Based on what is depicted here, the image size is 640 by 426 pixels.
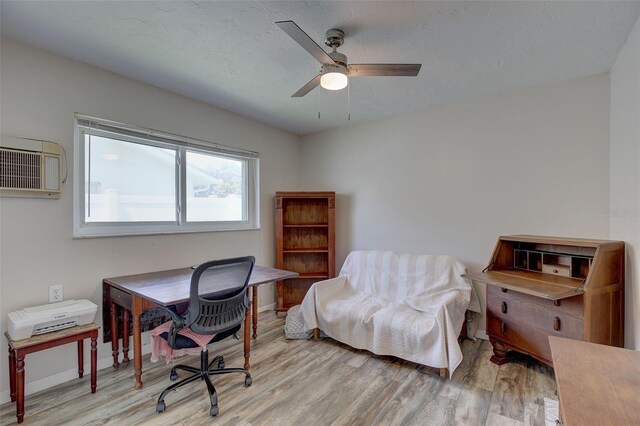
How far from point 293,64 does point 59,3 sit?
142 centimetres

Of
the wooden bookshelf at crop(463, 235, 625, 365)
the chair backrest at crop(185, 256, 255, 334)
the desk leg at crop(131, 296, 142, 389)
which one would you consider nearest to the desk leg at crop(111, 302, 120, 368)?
the desk leg at crop(131, 296, 142, 389)

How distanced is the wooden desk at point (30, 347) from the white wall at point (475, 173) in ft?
9.05

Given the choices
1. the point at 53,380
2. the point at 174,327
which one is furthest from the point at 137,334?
the point at 53,380

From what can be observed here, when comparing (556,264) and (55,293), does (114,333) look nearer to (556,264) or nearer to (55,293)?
(55,293)

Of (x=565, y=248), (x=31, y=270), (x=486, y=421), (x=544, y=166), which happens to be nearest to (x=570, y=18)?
(x=544, y=166)

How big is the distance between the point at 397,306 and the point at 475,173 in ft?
5.11

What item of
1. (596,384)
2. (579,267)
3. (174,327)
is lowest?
(174,327)

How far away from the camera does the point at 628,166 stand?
198 centimetres

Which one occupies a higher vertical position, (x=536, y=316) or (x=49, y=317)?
(x=49, y=317)

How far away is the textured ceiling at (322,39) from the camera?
1.72 m

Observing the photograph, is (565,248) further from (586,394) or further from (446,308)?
(586,394)

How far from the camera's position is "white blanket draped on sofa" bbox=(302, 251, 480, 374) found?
2.36 metres

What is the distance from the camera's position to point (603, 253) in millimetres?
2016

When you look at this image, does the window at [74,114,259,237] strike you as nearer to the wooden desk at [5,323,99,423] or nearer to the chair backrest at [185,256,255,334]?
→ the wooden desk at [5,323,99,423]
